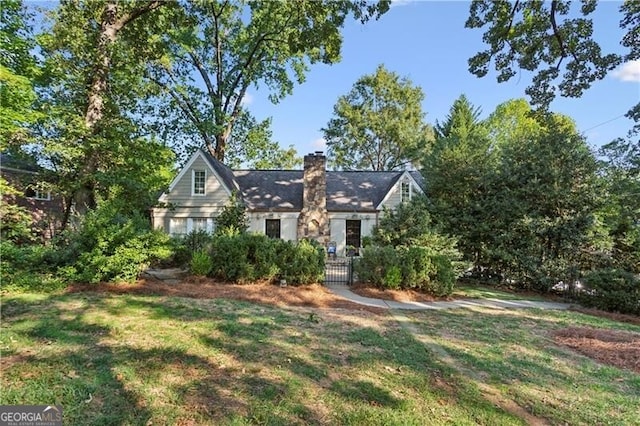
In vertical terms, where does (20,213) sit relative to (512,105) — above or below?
below

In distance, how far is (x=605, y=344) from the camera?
5980 millimetres

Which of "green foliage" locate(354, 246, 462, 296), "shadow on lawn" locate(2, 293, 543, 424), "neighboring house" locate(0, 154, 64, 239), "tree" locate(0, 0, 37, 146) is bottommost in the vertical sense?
"shadow on lawn" locate(2, 293, 543, 424)

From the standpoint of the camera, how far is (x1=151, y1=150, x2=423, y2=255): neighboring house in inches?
725

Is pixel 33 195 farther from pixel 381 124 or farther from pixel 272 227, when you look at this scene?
pixel 381 124

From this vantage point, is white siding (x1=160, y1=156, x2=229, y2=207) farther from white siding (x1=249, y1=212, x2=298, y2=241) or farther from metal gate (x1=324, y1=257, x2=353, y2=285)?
metal gate (x1=324, y1=257, x2=353, y2=285)

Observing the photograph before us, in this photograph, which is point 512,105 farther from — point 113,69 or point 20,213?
point 20,213

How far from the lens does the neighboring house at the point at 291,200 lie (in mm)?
18406

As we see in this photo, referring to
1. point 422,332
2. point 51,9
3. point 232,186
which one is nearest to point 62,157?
point 51,9

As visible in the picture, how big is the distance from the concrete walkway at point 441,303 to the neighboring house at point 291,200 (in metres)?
8.86

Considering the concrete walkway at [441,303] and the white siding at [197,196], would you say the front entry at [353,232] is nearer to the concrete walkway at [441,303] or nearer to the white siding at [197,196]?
the white siding at [197,196]

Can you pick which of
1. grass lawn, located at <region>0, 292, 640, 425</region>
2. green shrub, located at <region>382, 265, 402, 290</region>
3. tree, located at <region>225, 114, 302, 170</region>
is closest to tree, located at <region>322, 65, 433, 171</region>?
tree, located at <region>225, 114, 302, 170</region>

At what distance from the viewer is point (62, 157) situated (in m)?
11.4

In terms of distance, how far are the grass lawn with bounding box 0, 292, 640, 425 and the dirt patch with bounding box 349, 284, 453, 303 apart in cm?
295

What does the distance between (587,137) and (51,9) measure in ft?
71.0
